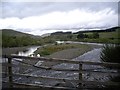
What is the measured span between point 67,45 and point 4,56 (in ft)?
77.6

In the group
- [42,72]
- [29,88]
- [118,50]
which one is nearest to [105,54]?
[118,50]

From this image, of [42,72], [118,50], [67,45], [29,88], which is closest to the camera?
[29,88]

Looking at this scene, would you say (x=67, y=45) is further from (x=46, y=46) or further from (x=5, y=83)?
(x=5, y=83)

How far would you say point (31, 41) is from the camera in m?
23.3

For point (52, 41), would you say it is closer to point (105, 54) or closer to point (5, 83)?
point (105, 54)

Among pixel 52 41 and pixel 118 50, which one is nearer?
pixel 118 50

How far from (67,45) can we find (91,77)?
1943cm

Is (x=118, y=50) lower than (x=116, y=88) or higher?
higher

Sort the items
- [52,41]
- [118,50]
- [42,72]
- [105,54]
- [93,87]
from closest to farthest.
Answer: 1. [93,87]
2. [118,50]
3. [105,54]
4. [42,72]
5. [52,41]

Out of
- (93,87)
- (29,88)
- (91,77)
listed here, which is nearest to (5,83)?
(29,88)

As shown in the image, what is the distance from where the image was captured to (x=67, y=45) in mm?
28828

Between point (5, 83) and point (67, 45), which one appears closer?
point (5, 83)

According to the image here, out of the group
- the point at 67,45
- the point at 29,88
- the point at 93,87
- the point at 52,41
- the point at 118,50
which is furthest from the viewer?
the point at 67,45

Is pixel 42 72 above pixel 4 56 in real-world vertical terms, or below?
below
